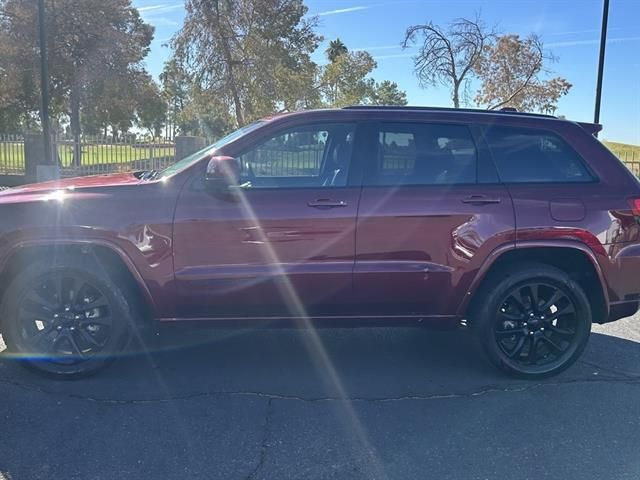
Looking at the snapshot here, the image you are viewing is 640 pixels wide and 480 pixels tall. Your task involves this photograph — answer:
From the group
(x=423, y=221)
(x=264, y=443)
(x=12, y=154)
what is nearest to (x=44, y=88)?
(x=12, y=154)

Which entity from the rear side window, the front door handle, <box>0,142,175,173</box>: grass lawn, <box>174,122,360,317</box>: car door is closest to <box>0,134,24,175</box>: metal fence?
<box>0,142,175,173</box>: grass lawn

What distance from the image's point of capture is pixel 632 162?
63.7ft

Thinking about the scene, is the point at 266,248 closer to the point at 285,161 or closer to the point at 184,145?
the point at 285,161

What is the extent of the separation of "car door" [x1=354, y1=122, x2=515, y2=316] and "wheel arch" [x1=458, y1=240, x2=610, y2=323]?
72 mm

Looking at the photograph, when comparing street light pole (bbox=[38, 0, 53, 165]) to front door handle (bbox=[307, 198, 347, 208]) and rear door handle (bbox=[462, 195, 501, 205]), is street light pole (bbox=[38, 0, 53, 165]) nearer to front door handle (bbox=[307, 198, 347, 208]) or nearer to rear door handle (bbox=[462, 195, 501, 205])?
front door handle (bbox=[307, 198, 347, 208])

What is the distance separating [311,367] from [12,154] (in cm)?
1548

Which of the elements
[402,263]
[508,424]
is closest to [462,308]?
[402,263]

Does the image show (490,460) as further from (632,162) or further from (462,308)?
(632,162)

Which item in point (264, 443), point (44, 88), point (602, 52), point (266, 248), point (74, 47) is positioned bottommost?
point (264, 443)

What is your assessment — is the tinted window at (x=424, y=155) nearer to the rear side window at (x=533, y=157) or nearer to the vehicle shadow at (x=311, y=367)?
the rear side window at (x=533, y=157)

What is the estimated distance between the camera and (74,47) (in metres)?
23.7

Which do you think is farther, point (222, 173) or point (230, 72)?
point (230, 72)

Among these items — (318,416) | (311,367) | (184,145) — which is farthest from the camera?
(184,145)

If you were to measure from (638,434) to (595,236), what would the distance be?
4.30ft
